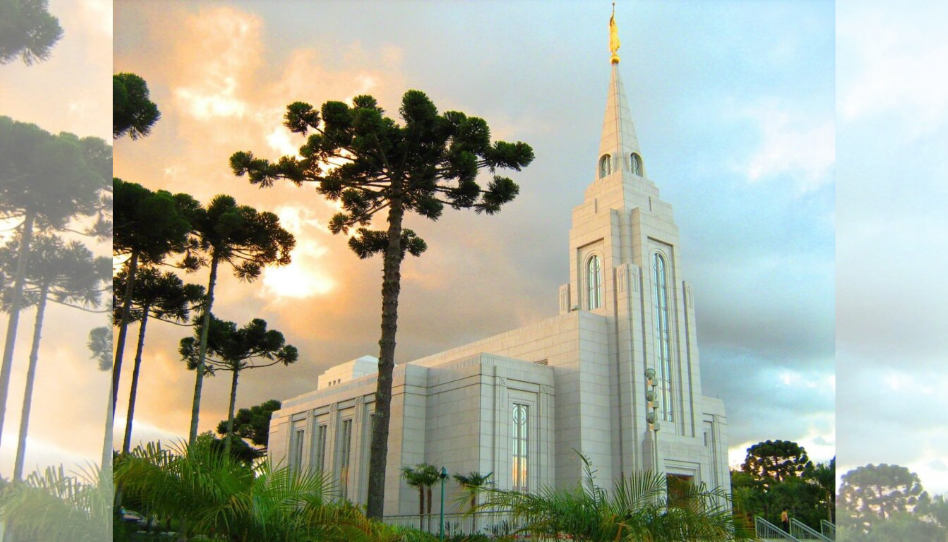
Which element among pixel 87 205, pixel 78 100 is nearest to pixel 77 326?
pixel 87 205

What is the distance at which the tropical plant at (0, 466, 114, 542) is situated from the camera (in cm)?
360

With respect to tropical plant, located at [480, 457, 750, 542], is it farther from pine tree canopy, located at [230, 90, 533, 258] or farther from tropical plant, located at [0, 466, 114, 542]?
pine tree canopy, located at [230, 90, 533, 258]

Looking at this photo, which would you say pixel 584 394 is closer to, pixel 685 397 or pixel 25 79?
pixel 685 397

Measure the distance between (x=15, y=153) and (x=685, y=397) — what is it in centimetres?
3344

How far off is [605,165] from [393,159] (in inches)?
658

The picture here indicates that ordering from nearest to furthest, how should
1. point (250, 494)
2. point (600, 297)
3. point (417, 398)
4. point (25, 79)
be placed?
point (25, 79) → point (250, 494) → point (417, 398) → point (600, 297)

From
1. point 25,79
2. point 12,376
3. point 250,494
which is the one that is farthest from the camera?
point 250,494

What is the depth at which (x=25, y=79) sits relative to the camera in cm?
392

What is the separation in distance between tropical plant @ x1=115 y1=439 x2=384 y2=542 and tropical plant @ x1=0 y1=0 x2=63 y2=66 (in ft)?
13.1

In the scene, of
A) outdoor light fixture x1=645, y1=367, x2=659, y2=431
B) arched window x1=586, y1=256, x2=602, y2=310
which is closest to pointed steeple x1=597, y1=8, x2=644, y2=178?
arched window x1=586, y1=256, x2=602, y2=310

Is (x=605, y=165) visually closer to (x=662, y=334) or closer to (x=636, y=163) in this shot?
(x=636, y=163)

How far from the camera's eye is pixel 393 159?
24.7m

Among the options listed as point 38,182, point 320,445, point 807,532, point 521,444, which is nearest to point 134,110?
point 38,182

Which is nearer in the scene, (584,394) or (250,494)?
(250,494)
